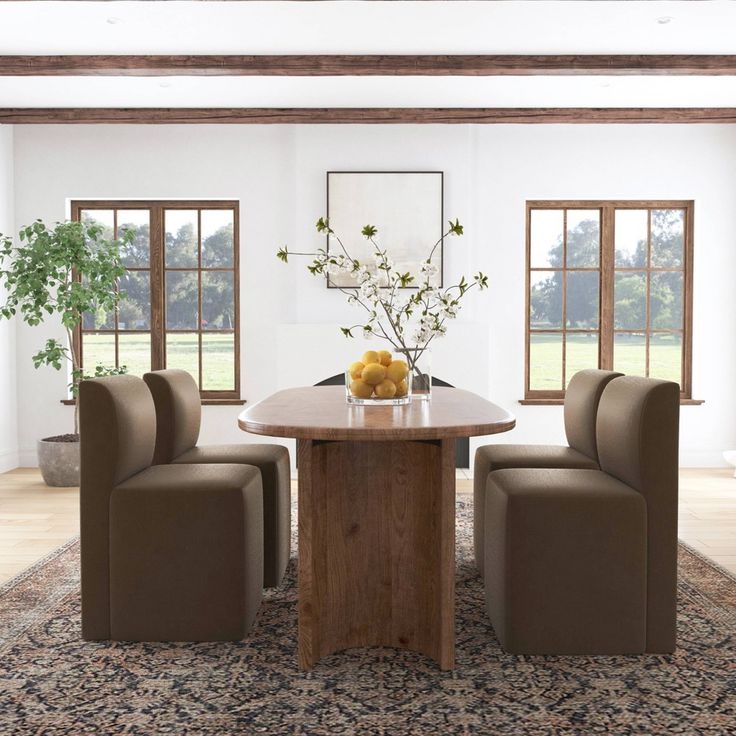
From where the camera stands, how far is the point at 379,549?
2605mm

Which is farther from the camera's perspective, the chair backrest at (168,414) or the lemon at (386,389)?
the chair backrest at (168,414)

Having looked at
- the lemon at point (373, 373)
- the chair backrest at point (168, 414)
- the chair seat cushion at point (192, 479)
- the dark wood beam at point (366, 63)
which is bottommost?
the chair seat cushion at point (192, 479)

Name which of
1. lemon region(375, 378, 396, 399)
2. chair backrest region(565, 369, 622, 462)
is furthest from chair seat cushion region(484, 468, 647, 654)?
chair backrest region(565, 369, 622, 462)

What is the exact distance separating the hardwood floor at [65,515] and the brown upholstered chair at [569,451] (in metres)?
0.96

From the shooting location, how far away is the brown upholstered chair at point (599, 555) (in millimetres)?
2492

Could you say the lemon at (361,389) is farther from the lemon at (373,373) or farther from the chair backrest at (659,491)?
the chair backrest at (659,491)

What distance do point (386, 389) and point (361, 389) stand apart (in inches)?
3.5

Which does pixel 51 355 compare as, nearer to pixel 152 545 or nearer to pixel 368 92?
pixel 368 92

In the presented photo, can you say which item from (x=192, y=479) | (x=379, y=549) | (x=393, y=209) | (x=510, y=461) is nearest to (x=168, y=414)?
(x=192, y=479)

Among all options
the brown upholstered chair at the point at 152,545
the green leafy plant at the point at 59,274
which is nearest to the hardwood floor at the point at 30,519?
the green leafy plant at the point at 59,274

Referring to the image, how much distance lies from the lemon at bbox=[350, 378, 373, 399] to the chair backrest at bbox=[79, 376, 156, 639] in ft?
2.47

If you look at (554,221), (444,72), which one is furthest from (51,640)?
(554,221)

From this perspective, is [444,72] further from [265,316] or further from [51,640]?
[51,640]

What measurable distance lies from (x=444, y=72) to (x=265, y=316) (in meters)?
2.39
